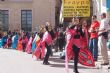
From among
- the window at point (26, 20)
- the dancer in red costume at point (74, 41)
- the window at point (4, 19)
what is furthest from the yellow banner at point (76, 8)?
the window at point (4, 19)

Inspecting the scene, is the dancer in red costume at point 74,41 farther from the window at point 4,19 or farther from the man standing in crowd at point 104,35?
the window at point 4,19

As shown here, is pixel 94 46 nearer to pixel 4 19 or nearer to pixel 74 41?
pixel 74 41

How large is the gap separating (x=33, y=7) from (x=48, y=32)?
27.2 metres

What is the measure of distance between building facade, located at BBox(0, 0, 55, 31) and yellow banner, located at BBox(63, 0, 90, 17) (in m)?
22.4

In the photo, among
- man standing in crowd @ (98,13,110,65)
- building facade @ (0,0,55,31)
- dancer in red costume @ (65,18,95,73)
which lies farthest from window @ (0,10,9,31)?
dancer in red costume @ (65,18,95,73)

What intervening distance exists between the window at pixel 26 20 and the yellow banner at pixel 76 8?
2353 centimetres

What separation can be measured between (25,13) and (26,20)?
76 cm

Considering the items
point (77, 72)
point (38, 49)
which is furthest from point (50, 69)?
point (38, 49)

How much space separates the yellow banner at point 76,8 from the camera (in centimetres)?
2155

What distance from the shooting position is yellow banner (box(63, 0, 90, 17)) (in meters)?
21.5

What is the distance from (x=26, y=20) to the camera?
45344 millimetres

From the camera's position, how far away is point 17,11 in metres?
44.8

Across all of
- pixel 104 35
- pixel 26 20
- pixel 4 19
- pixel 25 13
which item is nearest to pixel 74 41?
pixel 104 35

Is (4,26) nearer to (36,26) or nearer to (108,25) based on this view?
(36,26)
